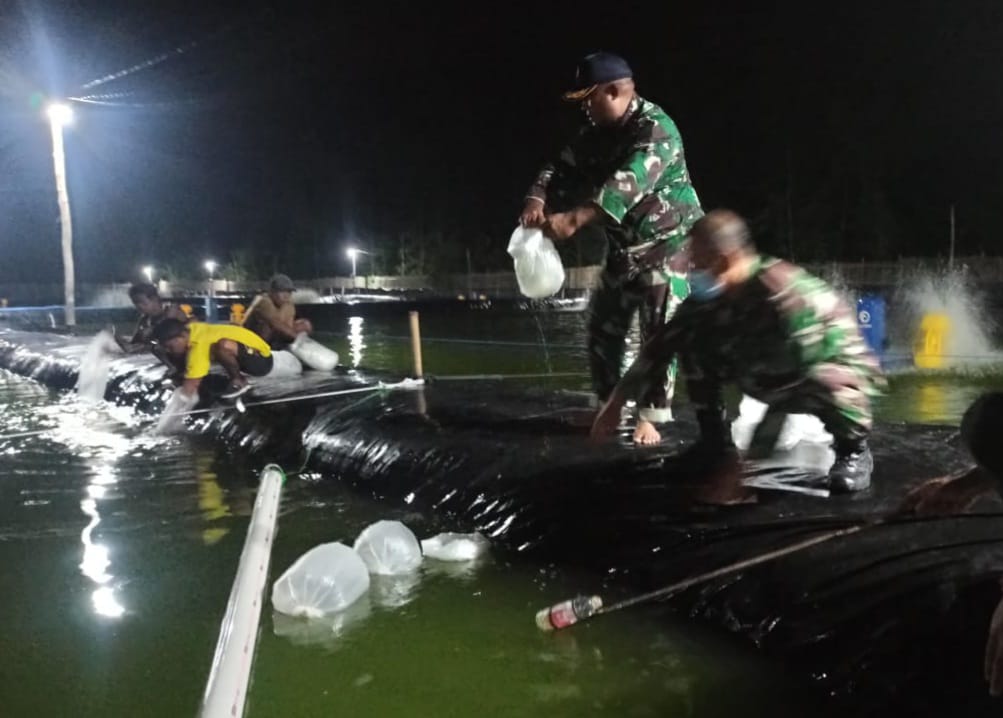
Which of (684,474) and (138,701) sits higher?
(684,474)

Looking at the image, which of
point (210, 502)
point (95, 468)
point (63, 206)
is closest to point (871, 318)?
point (210, 502)

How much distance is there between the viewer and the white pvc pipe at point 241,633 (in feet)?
6.17

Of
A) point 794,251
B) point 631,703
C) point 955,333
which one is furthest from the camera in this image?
point 794,251

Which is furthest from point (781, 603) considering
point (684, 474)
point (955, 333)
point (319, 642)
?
point (955, 333)

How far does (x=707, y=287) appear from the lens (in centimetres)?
340

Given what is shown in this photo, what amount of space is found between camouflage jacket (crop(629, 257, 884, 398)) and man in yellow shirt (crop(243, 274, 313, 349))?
590 centimetres

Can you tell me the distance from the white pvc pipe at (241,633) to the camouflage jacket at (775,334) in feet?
5.67

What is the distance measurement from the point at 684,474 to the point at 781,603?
3.24ft

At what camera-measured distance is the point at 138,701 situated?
284cm

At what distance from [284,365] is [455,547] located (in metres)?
4.83

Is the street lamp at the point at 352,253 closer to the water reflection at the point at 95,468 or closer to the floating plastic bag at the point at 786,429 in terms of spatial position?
the water reflection at the point at 95,468

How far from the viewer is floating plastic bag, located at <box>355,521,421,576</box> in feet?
12.8

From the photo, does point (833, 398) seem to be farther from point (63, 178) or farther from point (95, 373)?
point (63, 178)

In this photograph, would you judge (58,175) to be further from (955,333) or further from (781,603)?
(781,603)
